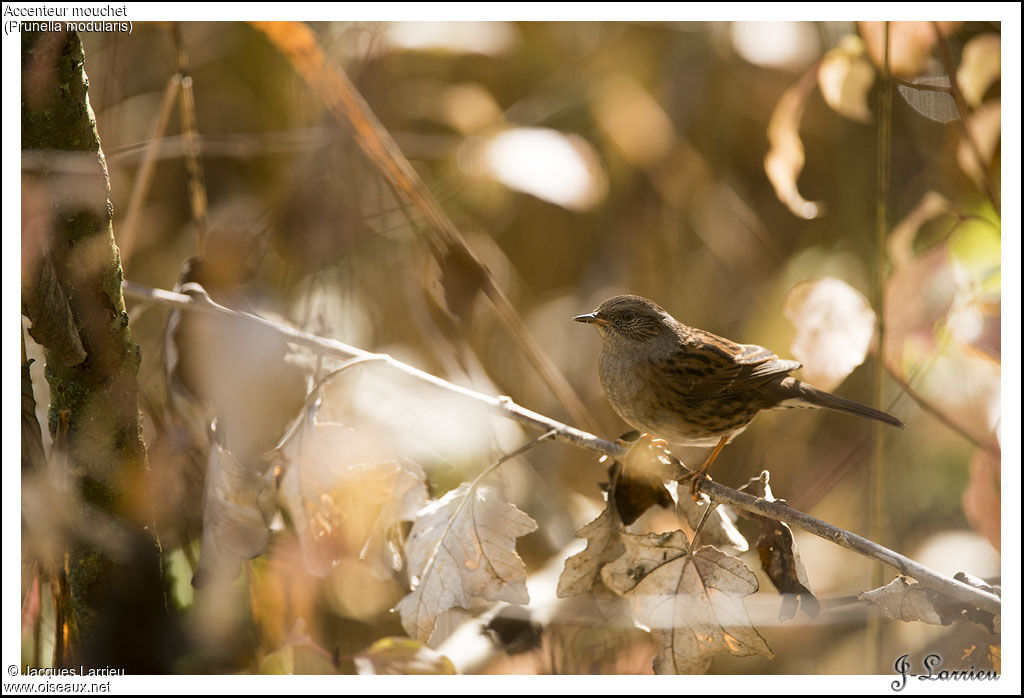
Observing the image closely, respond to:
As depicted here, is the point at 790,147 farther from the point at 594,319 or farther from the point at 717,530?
the point at 717,530

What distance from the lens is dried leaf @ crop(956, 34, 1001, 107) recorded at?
1.74m

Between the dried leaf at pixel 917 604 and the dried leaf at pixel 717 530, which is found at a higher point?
the dried leaf at pixel 717 530

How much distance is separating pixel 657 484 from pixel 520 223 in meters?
1.10

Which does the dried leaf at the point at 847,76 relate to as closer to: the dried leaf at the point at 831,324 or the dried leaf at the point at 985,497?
the dried leaf at the point at 831,324

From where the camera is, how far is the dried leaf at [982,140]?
1.76 meters

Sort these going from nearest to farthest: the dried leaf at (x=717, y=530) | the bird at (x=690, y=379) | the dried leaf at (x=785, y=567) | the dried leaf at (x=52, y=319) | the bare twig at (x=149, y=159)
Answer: the dried leaf at (x=52, y=319) → the dried leaf at (x=785, y=567) → the dried leaf at (x=717, y=530) → the bird at (x=690, y=379) → the bare twig at (x=149, y=159)

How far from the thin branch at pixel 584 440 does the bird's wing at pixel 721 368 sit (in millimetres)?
355

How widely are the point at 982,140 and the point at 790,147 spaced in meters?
0.44

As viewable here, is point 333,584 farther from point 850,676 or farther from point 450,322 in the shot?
point 850,676

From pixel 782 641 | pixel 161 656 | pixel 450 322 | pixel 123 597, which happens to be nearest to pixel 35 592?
pixel 123 597

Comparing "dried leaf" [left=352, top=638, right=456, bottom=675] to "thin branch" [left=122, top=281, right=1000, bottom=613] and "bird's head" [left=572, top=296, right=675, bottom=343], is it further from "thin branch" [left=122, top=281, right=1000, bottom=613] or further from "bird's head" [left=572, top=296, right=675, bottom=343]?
"bird's head" [left=572, top=296, right=675, bottom=343]

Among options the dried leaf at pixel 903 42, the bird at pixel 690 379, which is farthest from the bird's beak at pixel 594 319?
the dried leaf at pixel 903 42

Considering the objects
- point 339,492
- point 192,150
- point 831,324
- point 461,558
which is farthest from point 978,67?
point 192,150

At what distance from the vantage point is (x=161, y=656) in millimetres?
1619
